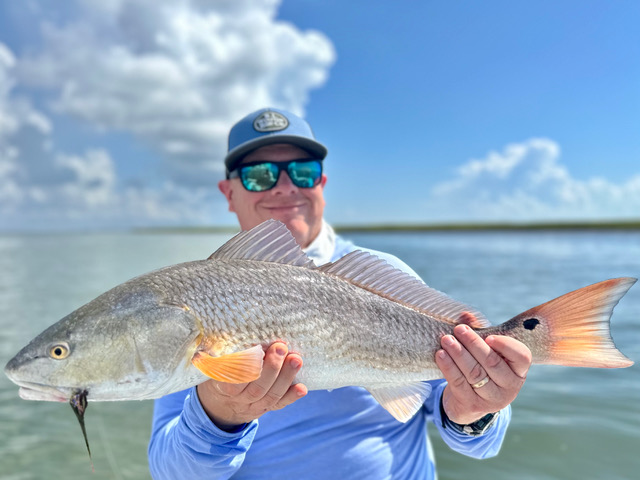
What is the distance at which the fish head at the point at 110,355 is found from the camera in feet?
6.97

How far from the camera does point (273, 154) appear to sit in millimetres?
3791

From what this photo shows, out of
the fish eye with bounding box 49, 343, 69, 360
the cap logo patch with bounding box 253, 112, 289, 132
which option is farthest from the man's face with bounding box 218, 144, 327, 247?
the fish eye with bounding box 49, 343, 69, 360

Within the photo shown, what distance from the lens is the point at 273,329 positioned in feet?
7.59

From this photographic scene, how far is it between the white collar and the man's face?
0.23ft

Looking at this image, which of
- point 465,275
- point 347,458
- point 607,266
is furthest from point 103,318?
point 607,266

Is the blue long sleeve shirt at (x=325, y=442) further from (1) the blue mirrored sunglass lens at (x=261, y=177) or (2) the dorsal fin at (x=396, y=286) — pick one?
(1) the blue mirrored sunglass lens at (x=261, y=177)

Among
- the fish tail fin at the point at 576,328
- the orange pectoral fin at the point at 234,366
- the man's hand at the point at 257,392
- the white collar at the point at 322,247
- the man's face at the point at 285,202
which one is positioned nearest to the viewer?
the orange pectoral fin at the point at 234,366

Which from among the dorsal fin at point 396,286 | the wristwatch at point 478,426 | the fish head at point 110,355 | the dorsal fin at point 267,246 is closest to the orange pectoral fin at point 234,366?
the fish head at point 110,355

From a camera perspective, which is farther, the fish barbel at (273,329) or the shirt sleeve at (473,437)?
the shirt sleeve at (473,437)

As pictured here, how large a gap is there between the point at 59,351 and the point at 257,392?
3.06 feet

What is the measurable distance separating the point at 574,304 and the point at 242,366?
1.72m

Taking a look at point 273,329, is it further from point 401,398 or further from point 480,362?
point 480,362

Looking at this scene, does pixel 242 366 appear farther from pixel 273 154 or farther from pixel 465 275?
pixel 465 275

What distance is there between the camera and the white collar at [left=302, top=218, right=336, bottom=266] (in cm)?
359
